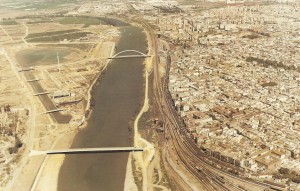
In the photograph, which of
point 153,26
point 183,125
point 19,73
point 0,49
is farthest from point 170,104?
point 153,26

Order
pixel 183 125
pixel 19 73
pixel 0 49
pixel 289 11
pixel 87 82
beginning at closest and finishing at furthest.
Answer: pixel 183 125 → pixel 87 82 → pixel 19 73 → pixel 0 49 → pixel 289 11

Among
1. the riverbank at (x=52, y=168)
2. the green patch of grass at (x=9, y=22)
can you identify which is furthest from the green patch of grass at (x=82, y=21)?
the riverbank at (x=52, y=168)

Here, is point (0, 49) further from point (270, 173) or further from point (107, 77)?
point (270, 173)

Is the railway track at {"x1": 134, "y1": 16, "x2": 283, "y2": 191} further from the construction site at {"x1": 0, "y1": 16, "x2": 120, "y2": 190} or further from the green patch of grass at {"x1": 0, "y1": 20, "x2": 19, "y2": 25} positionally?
the green patch of grass at {"x1": 0, "y1": 20, "x2": 19, "y2": 25}

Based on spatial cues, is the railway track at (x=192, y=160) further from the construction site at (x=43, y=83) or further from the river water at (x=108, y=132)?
the construction site at (x=43, y=83)

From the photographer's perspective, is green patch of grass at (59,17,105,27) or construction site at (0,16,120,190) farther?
green patch of grass at (59,17,105,27)

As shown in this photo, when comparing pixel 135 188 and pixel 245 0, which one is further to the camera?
pixel 245 0

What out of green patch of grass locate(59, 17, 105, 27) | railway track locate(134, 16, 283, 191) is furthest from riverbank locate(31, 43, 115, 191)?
green patch of grass locate(59, 17, 105, 27)

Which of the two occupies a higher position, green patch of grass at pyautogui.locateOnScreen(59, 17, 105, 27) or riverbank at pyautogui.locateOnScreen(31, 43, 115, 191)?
green patch of grass at pyautogui.locateOnScreen(59, 17, 105, 27)

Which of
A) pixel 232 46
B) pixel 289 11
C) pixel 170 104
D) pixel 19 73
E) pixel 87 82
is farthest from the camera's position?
pixel 289 11
